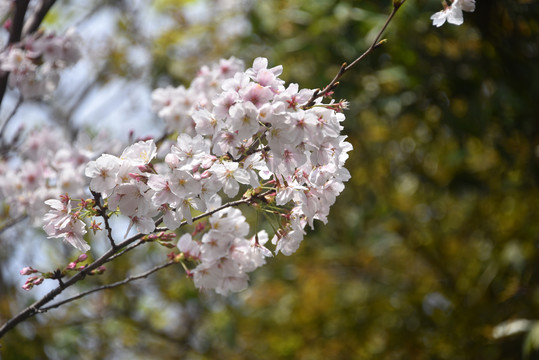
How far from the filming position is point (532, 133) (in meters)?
2.73

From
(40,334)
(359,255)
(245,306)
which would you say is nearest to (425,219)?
(359,255)

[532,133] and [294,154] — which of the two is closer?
[294,154]

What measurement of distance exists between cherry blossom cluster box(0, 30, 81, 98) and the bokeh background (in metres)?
1.04

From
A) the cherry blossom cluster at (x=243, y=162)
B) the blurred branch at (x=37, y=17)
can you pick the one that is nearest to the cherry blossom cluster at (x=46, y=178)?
the blurred branch at (x=37, y=17)

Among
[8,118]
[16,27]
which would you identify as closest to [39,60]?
[16,27]

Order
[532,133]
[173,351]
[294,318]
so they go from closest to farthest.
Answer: [532,133], [294,318], [173,351]

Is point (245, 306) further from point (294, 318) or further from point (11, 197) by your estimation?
point (11, 197)

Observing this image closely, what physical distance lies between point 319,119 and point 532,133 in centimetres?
202

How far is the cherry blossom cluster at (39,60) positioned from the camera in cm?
204

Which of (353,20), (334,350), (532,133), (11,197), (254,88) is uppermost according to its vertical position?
(353,20)

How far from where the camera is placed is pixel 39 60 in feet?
7.00

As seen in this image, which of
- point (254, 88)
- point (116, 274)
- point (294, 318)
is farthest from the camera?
point (116, 274)

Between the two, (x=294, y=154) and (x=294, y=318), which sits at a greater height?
(x=294, y=154)

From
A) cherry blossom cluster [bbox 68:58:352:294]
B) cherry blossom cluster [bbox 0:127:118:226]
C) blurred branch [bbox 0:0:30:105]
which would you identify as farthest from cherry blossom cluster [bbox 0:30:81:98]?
cherry blossom cluster [bbox 68:58:352:294]
